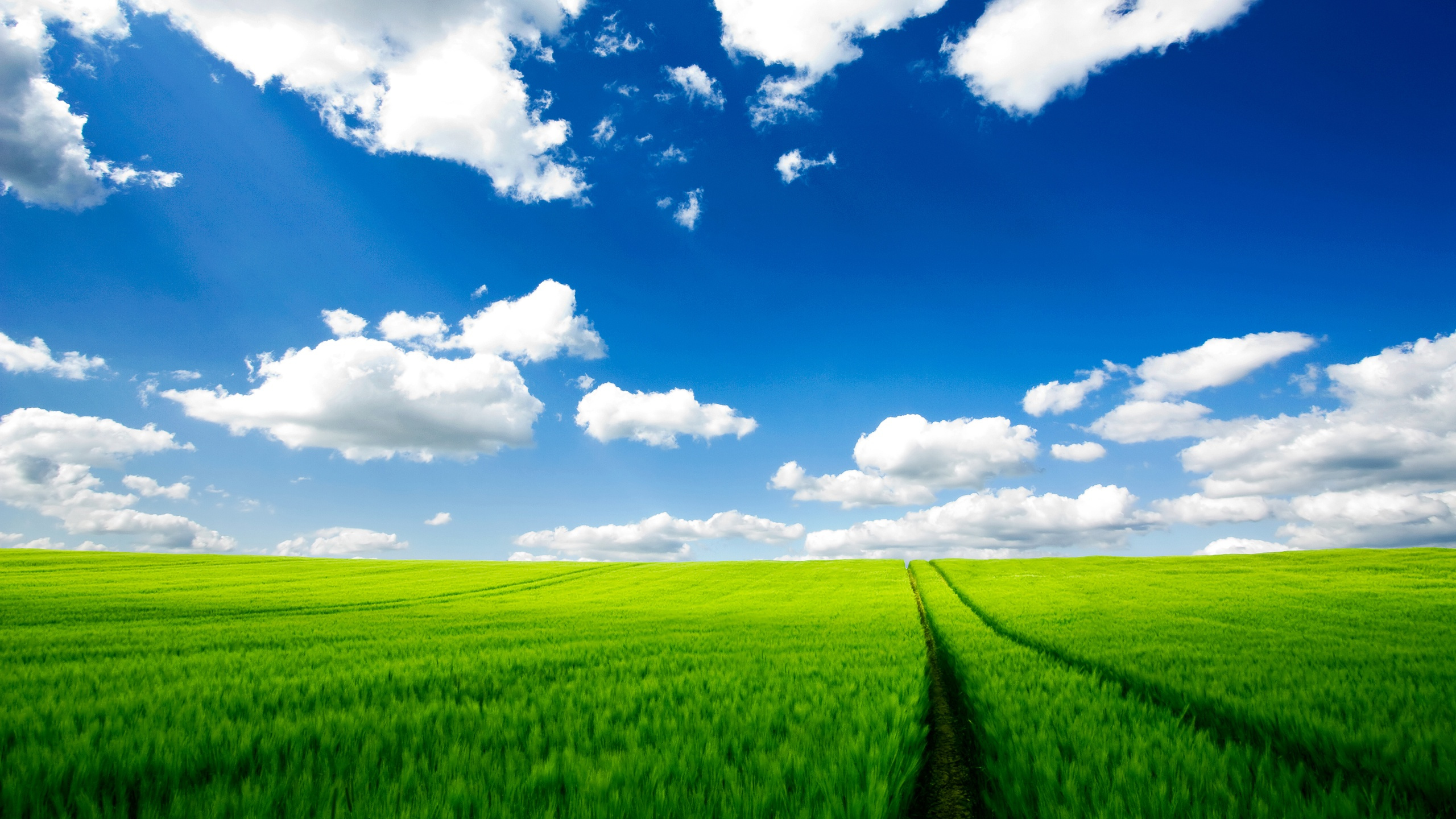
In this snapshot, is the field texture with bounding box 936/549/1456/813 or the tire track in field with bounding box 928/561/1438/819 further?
the field texture with bounding box 936/549/1456/813

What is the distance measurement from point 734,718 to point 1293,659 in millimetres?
9097

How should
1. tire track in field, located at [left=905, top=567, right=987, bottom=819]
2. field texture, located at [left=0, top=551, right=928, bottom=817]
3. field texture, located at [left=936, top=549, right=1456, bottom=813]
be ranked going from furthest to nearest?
tire track in field, located at [left=905, top=567, right=987, bottom=819] < field texture, located at [left=936, top=549, right=1456, bottom=813] < field texture, located at [left=0, top=551, right=928, bottom=817]

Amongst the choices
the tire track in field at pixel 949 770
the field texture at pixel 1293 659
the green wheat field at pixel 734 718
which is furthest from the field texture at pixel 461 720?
the field texture at pixel 1293 659

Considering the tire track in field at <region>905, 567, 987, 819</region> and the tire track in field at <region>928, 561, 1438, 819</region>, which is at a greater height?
the tire track in field at <region>928, 561, 1438, 819</region>

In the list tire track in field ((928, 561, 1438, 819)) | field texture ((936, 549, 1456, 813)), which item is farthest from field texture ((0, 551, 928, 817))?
field texture ((936, 549, 1456, 813))

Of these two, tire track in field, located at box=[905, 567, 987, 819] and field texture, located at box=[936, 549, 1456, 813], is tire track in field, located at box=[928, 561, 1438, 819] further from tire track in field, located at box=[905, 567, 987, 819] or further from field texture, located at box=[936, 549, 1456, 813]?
tire track in field, located at box=[905, 567, 987, 819]

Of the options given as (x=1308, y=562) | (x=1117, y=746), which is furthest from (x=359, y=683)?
(x=1308, y=562)

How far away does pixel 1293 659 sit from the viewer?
28.1 ft

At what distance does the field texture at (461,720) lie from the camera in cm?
326

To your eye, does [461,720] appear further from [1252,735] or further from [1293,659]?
[1293,659]

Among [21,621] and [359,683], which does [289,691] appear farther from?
[21,621]

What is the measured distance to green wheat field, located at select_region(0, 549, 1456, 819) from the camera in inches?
132

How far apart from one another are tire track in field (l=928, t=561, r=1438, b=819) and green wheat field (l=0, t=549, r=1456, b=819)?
2 centimetres

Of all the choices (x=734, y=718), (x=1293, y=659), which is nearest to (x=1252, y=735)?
(x=1293, y=659)
